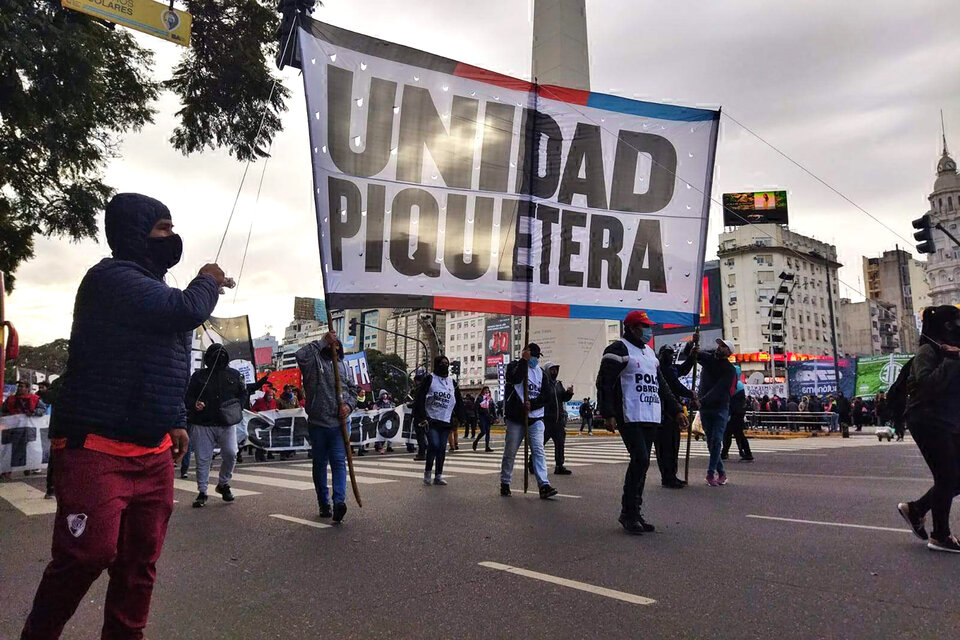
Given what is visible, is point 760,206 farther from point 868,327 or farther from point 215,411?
point 215,411

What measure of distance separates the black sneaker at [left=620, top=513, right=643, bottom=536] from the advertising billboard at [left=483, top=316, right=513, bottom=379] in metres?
109

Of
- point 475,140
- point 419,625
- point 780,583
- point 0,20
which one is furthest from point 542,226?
point 0,20

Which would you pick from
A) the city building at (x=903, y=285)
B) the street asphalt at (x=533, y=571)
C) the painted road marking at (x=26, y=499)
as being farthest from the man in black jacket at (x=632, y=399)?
the city building at (x=903, y=285)

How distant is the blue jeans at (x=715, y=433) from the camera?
8961 millimetres

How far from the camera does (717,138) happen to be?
8703mm

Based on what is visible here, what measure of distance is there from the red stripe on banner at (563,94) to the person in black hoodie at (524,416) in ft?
9.85

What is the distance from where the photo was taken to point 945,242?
10881 cm

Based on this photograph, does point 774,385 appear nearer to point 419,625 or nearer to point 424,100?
point 424,100

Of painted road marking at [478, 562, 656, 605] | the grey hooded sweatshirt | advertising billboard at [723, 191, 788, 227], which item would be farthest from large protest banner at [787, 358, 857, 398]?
advertising billboard at [723, 191, 788, 227]

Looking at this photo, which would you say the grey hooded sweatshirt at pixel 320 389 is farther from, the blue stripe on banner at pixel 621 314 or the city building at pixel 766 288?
the city building at pixel 766 288

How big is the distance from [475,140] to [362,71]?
146 cm

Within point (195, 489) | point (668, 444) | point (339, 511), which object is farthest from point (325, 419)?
point (668, 444)

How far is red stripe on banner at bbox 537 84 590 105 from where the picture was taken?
805cm

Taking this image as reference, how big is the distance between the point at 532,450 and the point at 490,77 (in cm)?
431
